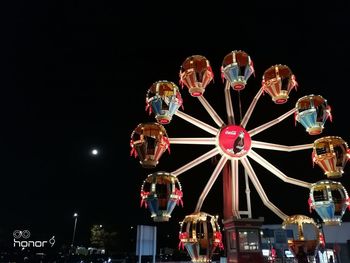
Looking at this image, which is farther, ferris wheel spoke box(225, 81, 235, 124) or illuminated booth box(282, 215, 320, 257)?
ferris wheel spoke box(225, 81, 235, 124)

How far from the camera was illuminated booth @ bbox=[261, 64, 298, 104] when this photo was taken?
14203mm

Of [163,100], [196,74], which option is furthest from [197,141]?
[196,74]

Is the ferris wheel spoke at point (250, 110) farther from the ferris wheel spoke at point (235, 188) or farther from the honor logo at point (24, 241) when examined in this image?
the honor logo at point (24, 241)

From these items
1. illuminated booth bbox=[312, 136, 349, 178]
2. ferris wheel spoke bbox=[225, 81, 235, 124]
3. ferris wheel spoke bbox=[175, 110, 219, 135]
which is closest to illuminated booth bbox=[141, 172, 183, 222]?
ferris wheel spoke bbox=[175, 110, 219, 135]

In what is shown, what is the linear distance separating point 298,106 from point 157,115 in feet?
20.1

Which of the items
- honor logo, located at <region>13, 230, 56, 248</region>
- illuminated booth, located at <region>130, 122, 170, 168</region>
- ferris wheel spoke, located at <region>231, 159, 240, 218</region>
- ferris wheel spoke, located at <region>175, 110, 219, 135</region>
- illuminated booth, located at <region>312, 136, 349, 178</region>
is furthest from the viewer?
honor logo, located at <region>13, 230, 56, 248</region>

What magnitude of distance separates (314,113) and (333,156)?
77.7 inches

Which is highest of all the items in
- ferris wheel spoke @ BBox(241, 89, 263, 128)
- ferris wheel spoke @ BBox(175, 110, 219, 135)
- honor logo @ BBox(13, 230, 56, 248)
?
ferris wheel spoke @ BBox(241, 89, 263, 128)

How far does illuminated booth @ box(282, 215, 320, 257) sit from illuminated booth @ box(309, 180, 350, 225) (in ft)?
1.99

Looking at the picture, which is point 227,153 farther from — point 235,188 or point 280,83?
point 280,83

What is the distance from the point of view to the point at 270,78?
47.2 ft

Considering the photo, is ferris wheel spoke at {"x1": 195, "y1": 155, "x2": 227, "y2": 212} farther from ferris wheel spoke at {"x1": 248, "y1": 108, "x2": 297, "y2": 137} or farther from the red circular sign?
ferris wheel spoke at {"x1": 248, "y1": 108, "x2": 297, "y2": 137}

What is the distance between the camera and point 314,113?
13719 mm

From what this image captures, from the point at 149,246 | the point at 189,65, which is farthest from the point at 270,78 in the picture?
the point at 149,246
